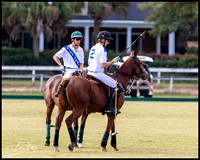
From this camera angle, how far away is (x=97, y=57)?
988 cm

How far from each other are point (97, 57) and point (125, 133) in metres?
3.48

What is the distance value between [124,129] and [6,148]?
454 centimetres

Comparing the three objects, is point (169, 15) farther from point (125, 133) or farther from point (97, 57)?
point (97, 57)

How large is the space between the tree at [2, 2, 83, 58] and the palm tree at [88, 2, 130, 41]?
136 cm

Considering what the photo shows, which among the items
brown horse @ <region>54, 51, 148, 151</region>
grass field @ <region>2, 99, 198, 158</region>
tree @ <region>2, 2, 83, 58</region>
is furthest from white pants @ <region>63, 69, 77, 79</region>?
tree @ <region>2, 2, 83, 58</region>

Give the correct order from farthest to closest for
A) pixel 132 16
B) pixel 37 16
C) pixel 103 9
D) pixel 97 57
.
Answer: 1. pixel 132 16
2. pixel 103 9
3. pixel 37 16
4. pixel 97 57

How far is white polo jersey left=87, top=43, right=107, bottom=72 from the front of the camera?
32.2 feet

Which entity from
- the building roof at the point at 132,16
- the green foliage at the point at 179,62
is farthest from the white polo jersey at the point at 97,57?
Answer: the building roof at the point at 132,16

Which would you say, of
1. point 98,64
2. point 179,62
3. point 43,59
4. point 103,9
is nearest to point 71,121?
point 98,64

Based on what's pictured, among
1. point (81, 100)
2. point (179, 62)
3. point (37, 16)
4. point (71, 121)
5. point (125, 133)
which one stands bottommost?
point (125, 133)

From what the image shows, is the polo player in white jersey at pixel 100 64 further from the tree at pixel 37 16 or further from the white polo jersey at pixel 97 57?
the tree at pixel 37 16

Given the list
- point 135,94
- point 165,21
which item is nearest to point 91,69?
point 135,94

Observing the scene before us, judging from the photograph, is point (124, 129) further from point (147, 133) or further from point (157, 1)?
point (157, 1)

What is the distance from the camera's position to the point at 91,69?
33.0 ft
